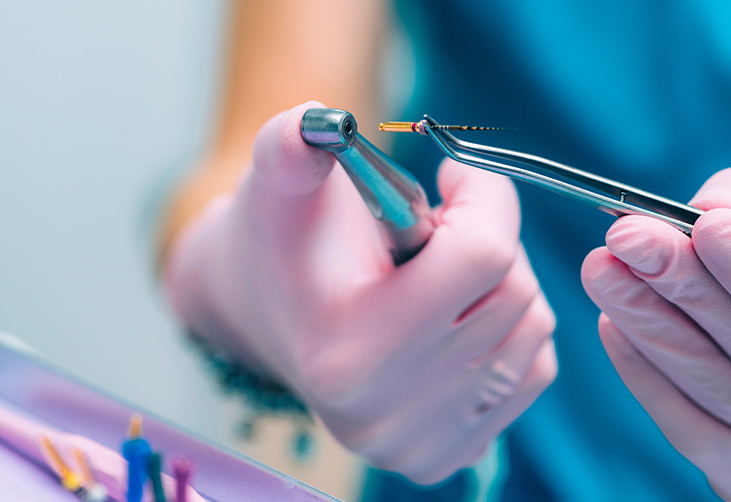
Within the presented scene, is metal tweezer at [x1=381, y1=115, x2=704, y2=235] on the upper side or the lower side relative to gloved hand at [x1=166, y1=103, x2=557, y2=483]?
upper

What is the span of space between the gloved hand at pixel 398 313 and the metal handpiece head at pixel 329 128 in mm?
43

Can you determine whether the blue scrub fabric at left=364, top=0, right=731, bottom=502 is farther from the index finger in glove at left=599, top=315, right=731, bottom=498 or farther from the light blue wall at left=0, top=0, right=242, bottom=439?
the light blue wall at left=0, top=0, right=242, bottom=439

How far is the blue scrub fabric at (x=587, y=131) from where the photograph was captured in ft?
1.34

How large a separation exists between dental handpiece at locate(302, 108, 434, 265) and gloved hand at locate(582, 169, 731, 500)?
9cm

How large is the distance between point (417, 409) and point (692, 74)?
334mm

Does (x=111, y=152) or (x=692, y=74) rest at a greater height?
(x=692, y=74)

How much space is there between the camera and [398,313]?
33 centimetres

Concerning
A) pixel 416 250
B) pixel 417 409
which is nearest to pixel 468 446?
pixel 417 409

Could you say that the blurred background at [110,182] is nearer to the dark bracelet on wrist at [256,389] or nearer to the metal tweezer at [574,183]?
the dark bracelet on wrist at [256,389]

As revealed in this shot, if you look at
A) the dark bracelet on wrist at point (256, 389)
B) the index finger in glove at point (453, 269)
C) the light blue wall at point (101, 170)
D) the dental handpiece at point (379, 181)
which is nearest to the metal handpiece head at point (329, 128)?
the dental handpiece at point (379, 181)

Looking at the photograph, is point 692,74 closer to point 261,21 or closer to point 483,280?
point 483,280

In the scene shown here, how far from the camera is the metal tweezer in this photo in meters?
0.23

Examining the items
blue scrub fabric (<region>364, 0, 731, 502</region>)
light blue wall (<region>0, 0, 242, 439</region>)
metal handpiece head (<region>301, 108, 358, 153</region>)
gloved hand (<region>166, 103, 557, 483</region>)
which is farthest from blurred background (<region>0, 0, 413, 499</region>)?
metal handpiece head (<region>301, 108, 358, 153</region>)

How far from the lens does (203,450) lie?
1.02ft
